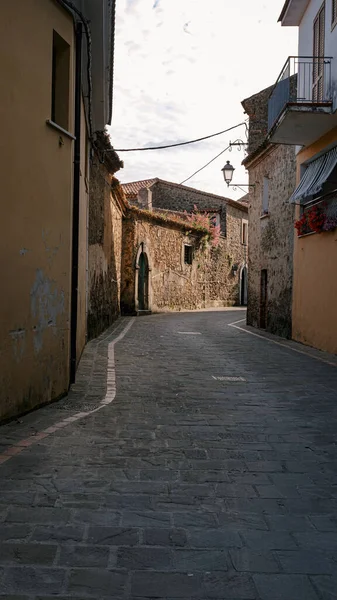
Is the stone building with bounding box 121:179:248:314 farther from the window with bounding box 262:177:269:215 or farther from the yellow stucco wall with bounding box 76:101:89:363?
the yellow stucco wall with bounding box 76:101:89:363

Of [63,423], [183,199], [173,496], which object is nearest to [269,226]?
[63,423]

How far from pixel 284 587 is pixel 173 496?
1241mm

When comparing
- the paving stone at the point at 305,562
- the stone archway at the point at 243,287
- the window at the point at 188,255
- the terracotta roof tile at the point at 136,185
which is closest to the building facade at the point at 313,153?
the paving stone at the point at 305,562

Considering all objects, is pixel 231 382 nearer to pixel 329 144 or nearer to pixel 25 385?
pixel 25 385

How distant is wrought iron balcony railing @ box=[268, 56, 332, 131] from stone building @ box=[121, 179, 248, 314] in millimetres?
10235

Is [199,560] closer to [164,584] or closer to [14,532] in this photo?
[164,584]

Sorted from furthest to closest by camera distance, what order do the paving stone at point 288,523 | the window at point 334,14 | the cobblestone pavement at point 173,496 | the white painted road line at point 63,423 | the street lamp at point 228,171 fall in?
the street lamp at point 228,171 < the window at point 334,14 < the white painted road line at point 63,423 < the paving stone at point 288,523 < the cobblestone pavement at point 173,496

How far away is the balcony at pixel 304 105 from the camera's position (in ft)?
38.8

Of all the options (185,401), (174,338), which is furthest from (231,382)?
(174,338)

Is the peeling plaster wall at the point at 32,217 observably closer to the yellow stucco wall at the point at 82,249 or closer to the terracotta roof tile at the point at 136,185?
the yellow stucco wall at the point at 82,249

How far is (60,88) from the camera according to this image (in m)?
7.25

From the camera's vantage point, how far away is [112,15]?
329 inches

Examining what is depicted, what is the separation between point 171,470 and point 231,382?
401 centimetres

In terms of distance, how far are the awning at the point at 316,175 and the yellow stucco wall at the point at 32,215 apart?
7.03 metres
